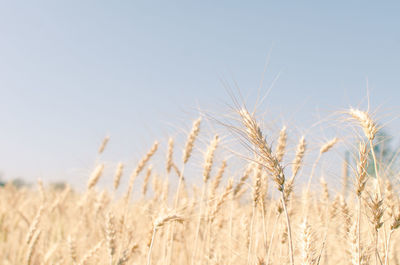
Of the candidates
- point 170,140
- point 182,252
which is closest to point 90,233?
point 182,252

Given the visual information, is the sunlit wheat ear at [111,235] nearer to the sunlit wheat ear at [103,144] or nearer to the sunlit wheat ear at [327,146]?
the sunlit wheat ear at [327,146]

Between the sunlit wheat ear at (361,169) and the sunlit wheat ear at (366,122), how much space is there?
0.37ft

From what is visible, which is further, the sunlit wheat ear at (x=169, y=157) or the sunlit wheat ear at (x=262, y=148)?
the sunlit wheat ear at (x=169, y=157)

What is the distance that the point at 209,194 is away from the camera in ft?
9.05

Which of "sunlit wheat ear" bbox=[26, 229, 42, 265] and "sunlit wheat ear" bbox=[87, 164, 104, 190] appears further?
"sunlit wheat ear" bbox=[87, 164, 104, 190]

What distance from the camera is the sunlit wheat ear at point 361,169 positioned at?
1716 millimetres

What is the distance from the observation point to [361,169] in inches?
69.5

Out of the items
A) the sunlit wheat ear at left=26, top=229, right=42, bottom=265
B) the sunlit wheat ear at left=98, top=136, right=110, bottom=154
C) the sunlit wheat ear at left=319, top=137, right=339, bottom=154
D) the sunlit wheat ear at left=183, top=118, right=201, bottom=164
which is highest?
the sunlit wheat ear at left=98, top=136, right=110, bottom=154

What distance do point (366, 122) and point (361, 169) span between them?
0.33 meters

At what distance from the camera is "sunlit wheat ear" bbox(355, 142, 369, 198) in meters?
1.72

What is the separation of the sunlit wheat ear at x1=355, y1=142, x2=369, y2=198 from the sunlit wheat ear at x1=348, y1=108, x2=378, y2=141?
0.11m

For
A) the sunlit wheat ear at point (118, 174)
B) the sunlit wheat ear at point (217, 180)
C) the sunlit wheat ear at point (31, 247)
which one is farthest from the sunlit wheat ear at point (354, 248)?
the sunlit wheat ear at point (118, 174)

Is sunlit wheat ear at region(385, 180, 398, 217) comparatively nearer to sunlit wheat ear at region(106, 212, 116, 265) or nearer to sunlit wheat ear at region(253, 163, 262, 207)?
sunlit wheat ear at region(253, 163, 262, 207)

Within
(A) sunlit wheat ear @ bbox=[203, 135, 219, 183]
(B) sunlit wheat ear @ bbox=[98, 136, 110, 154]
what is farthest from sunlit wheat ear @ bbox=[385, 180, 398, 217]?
(B) sunlit wheat ear @ bbox=[98, 136, 110, 154]
